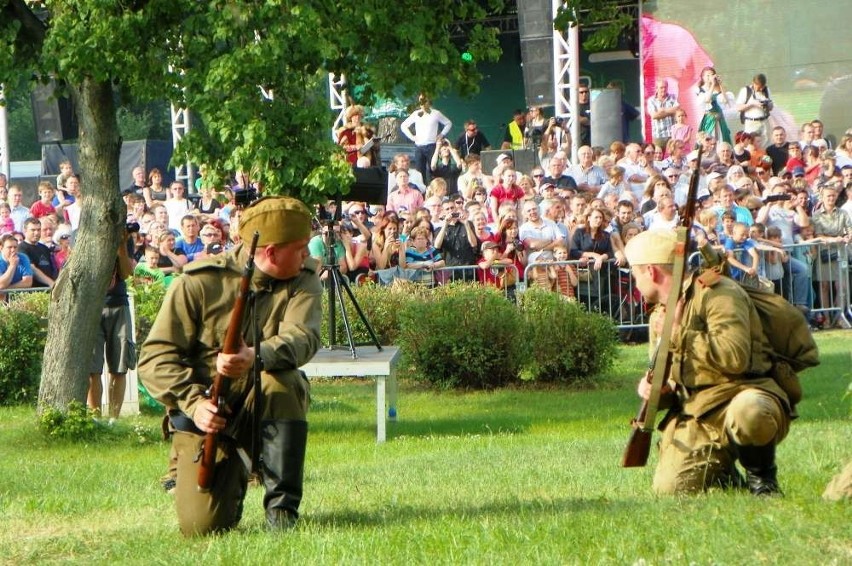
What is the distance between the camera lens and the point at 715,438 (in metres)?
7.58

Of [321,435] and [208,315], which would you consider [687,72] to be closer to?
[321,435]

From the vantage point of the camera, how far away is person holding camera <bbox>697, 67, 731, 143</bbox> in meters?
25.6

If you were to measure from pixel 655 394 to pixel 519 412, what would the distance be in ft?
24.3

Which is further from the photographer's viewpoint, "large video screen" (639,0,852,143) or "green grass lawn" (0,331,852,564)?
"large video screen" (639,0,852,143)

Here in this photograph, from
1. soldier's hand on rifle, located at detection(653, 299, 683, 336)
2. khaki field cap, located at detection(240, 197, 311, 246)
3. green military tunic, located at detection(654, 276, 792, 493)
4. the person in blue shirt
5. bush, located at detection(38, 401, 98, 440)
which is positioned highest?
khaki field cap, located at detection(240, 197, 311, 246)

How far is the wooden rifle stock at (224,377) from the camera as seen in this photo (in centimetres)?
641

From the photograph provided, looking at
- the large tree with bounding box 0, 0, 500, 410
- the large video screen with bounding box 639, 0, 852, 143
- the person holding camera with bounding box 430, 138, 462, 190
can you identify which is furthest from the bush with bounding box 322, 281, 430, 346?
the large video screen with bounding box 639, 0, 852, 143

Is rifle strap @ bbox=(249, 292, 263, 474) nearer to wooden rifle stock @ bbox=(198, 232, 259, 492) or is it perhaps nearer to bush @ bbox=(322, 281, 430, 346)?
wooden rifle stock @ bbox=(198, 232, 259, 492)

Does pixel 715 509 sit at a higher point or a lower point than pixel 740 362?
lower

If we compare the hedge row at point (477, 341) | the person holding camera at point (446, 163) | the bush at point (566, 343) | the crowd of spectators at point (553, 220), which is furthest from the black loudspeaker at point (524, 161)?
the bush at point (566, 343)

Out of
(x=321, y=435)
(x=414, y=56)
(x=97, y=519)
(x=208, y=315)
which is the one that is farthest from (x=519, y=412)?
(x=208, y=315)

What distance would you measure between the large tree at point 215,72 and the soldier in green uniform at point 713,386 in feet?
16.9

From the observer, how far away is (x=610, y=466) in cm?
973

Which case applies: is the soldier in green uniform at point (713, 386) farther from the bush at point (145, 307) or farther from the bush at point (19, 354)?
the bush at point (19, 354)
